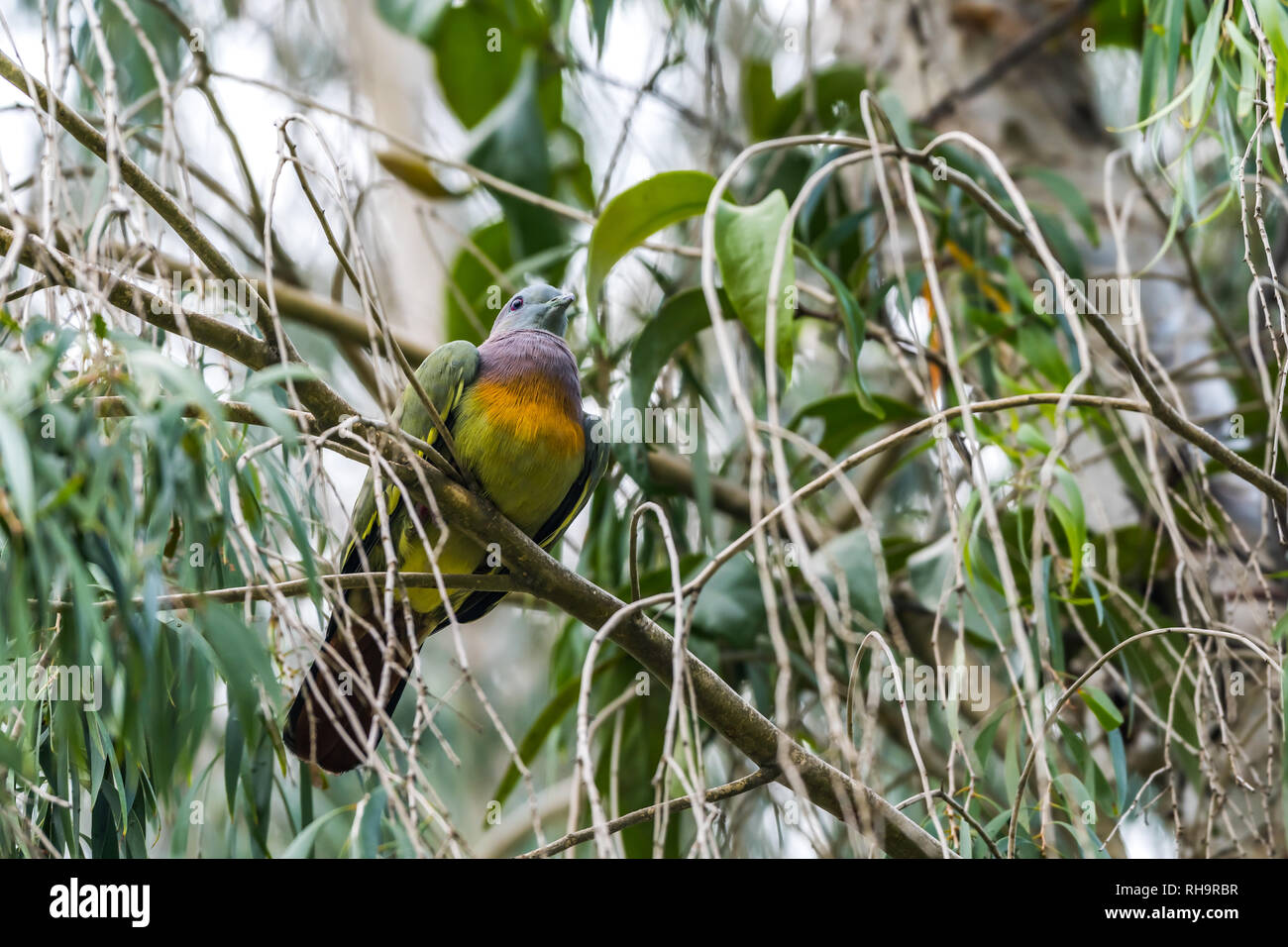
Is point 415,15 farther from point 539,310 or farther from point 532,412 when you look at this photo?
point 532,412

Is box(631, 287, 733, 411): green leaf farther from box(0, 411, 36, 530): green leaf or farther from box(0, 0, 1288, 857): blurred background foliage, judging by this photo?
box(0, 411, 36, 530): green leaf

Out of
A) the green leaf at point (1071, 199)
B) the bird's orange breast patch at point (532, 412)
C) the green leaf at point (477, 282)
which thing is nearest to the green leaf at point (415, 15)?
the green leaf at point (477, 282)

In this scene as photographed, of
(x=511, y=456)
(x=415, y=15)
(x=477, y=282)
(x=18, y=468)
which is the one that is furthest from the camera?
(x=415, y=15)

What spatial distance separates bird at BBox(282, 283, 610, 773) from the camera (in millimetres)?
2922

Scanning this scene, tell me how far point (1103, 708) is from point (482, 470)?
156 centimetres

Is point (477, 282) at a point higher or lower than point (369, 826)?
higher

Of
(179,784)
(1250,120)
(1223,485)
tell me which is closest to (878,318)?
(1223,485)

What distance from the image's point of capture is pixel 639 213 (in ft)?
9.77

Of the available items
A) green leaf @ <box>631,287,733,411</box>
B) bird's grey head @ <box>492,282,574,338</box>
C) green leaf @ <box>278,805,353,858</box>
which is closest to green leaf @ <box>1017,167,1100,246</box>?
green leaf @ <box>631,287,733,411</box>

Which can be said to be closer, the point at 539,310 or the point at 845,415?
the point at 539,310

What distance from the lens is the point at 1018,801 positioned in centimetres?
201

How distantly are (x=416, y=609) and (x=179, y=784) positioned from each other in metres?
0.86

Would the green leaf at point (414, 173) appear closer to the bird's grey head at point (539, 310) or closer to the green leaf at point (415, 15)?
the green leaf at point (415, 15)

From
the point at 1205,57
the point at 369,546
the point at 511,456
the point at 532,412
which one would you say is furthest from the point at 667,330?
the point at 1205,57
